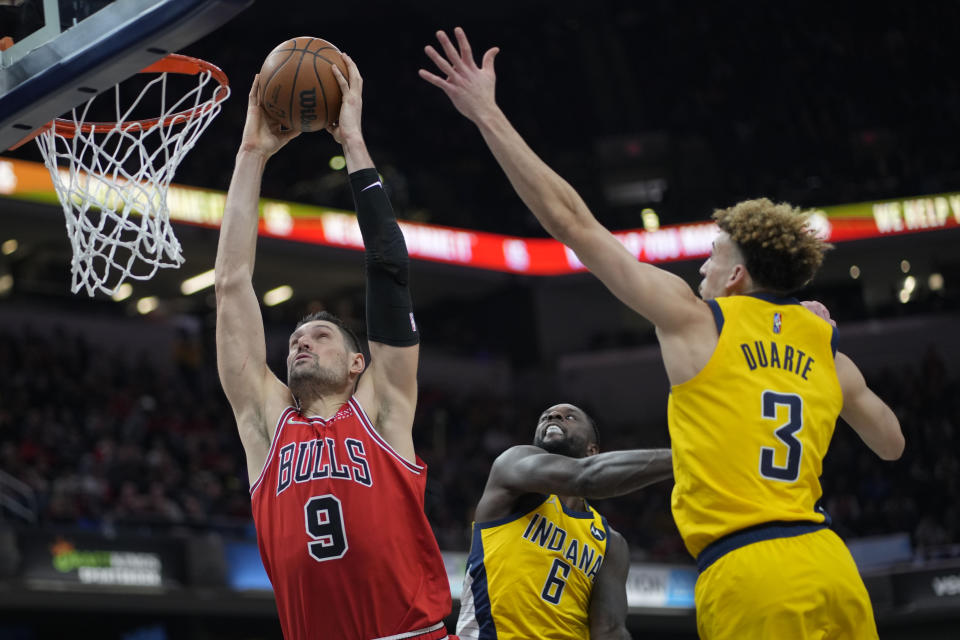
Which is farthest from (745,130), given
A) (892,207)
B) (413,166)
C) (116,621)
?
(116,621)

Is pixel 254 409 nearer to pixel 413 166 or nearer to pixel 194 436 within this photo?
pixel 194 436

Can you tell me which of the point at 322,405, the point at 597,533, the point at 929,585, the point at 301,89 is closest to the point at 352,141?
the point at 301,89

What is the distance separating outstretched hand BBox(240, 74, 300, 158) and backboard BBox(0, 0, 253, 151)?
1.68ft

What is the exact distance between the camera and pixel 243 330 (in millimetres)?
3734

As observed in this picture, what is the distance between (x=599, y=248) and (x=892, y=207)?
→ 19.5 meters

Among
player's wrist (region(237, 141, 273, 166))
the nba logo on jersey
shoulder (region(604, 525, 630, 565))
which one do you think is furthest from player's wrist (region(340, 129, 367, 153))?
shoulder (region(604, 525, 630, 565))

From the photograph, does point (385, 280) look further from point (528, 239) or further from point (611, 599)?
point (528, 239)

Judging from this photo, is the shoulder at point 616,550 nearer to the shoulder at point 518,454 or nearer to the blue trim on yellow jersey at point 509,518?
the blue trim on yellow jersey at point 509,518

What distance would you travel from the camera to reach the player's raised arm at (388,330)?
3.62m

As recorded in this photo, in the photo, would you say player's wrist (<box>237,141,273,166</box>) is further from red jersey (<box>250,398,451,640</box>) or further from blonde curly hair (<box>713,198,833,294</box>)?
blonde curly hair (<box>713,198,833,294</box>)

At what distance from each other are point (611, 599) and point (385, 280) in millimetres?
1727

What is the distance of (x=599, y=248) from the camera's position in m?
3.17

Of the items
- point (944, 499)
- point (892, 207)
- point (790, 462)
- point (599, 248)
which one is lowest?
point (944, 499)

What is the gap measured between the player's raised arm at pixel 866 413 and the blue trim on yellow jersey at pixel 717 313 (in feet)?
1.49
